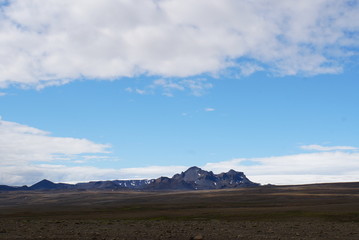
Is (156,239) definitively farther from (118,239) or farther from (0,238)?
(0,238)

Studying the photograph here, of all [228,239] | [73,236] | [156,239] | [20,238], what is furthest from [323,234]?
[20,238]

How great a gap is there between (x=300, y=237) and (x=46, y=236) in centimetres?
1633

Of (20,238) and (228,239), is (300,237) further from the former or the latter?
(20,238)

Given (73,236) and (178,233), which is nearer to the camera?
(73,236)

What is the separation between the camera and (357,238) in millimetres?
27312

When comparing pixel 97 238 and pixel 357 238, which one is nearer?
pixel 97 238

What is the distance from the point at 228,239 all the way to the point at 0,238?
45.6 ft

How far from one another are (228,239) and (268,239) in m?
2.47

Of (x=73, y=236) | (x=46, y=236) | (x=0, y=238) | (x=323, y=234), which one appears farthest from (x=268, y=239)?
(x=0, y=238)

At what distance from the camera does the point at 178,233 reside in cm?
2917

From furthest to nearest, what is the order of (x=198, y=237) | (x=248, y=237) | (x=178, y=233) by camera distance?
(x=178, y=233), (x=248, y=237), (x=198, y=237)

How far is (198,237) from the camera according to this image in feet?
82.4

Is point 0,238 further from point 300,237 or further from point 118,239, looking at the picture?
point 300,237

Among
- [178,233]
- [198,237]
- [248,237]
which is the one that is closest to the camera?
[198,237]
